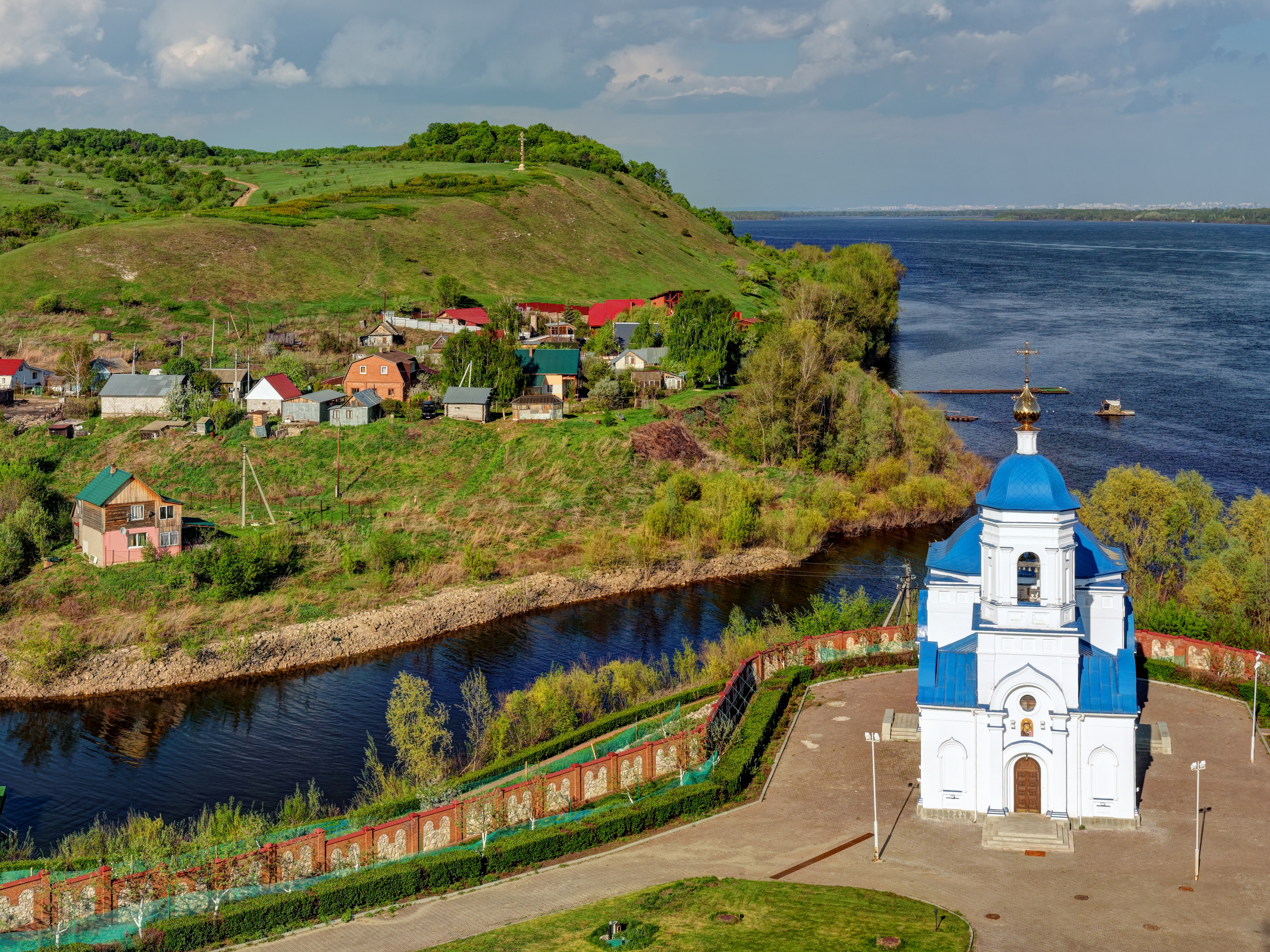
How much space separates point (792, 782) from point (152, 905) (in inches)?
682

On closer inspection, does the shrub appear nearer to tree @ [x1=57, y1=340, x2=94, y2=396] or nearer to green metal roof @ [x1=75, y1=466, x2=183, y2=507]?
tree @ [x1=57, y1=340, x2=94, y2=396]

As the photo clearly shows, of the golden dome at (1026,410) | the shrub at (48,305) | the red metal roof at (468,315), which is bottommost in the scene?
the golden dome at (1026,410)

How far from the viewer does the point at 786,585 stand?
63.2 m

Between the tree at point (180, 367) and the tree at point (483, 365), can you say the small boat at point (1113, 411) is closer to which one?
the tree at point (483, 365)

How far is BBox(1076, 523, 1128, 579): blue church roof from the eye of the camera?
114 feet

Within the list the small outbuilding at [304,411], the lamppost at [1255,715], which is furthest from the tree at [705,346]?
the lamppost at [1255,715]

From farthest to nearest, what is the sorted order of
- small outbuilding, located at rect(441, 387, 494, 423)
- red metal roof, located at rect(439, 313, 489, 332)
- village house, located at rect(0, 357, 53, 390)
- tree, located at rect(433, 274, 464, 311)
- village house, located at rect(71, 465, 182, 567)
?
1. tree, located at rect(433, 274, 464, 311)
2. red metal roof, located at rect(439, 313, 489, 332)
3. village house, located at rect(0, 357, 53, 390)
4. small outbuilding, located at rect(441, 387, 494, 423)
5. village house, located at rect(71, 465, 182, 567)

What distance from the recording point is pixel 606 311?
114625 millimetres

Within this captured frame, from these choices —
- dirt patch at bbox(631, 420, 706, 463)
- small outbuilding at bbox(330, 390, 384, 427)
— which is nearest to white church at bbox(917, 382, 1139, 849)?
dirt patch at bbox(631, 420, 706, 463)

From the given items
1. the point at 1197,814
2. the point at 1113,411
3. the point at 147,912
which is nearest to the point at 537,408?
the point at 1113,411

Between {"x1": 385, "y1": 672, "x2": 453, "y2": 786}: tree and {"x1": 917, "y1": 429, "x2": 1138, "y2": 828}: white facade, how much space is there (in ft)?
51.4

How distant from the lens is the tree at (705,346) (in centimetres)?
9238

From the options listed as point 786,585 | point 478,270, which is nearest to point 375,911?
Result: point 786,585

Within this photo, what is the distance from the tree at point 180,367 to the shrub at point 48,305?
57.9ft
